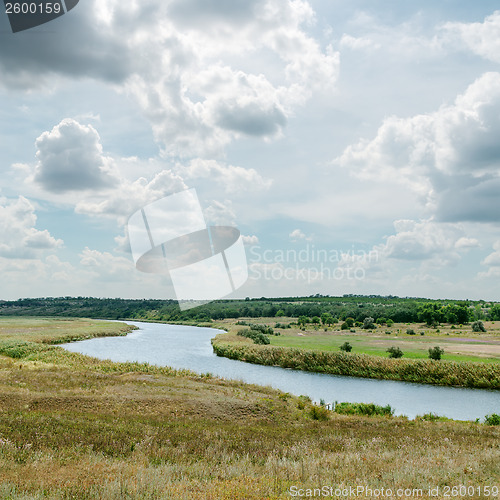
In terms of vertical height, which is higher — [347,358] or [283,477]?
[283,477]

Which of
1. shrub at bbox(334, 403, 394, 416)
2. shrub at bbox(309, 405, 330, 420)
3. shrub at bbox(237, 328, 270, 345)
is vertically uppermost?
shrub at bbox(309, 405, 330, 420)

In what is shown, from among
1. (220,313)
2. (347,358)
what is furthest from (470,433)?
(220,313)

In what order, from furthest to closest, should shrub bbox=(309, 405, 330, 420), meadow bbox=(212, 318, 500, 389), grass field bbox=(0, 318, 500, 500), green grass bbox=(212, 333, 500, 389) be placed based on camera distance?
meadow bbox=(212, 318, 500, 389) < green grass bbox=(212, 333, 500, 389) < shrub bbox=(309, 405, 330, 420) < grass field bbox=(0, 318, 500, 500)

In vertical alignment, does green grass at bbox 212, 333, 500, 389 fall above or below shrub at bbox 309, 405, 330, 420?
below

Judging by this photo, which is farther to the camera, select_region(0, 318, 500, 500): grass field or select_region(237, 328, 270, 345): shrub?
select_region(237, 328, 270, 345): shrub

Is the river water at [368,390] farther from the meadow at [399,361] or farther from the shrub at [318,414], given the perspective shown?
the shrub at [318,414]

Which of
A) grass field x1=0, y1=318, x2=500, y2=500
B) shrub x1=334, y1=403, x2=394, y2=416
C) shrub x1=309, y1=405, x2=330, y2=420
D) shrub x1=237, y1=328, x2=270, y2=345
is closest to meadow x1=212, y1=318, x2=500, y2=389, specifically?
shrub x1=237, y1=328, x2=270, y2=345

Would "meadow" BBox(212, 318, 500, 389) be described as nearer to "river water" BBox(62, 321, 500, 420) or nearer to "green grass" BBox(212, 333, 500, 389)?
"green grass" BBox(212, 333, 500, 389)

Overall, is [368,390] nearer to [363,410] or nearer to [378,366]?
[378,366]

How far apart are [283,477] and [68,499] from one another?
4.63 m

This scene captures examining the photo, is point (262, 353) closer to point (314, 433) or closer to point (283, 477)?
point (314, 433)

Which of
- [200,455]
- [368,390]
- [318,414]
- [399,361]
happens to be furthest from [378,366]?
[200,455]

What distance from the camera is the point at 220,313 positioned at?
7589 inches

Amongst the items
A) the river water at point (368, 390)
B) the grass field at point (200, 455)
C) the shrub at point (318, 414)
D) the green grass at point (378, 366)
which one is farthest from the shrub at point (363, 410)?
the green grass at point (378, 366)
